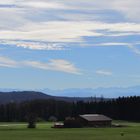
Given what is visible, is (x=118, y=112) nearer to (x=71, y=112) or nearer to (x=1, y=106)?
(x=71, y=112)

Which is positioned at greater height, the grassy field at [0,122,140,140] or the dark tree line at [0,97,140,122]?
the dark tree line at [0,97,140,122]

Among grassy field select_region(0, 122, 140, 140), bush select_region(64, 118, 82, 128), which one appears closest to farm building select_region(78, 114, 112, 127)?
bush select_region(64, 118, 82, 128)

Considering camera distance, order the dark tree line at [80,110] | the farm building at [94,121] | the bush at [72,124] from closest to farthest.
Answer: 1. the bush at [72,124]
2. the farm building at [94,121]
3. the dark tree line at [80,110]

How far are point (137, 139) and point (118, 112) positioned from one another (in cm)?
11764

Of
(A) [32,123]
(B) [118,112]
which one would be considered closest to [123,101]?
(B) [118,112]

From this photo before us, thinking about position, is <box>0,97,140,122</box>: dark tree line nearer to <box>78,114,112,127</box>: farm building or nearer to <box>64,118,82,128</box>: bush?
<box>78,114,112,127</box>: farm building

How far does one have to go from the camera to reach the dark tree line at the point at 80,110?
179750 mm

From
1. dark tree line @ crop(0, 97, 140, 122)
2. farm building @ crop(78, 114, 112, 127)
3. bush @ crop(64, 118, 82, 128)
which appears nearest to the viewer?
bush @ crop(64, 118, 82, 128)

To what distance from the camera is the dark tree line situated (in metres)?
180

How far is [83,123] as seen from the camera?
142375 mm

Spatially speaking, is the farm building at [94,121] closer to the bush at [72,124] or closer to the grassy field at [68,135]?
the bush at [72,124]

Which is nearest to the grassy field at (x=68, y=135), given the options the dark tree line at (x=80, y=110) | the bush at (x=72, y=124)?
the bush at (x=72, y=124)

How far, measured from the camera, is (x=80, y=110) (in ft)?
641

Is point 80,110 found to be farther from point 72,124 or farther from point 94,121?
point 72,124
